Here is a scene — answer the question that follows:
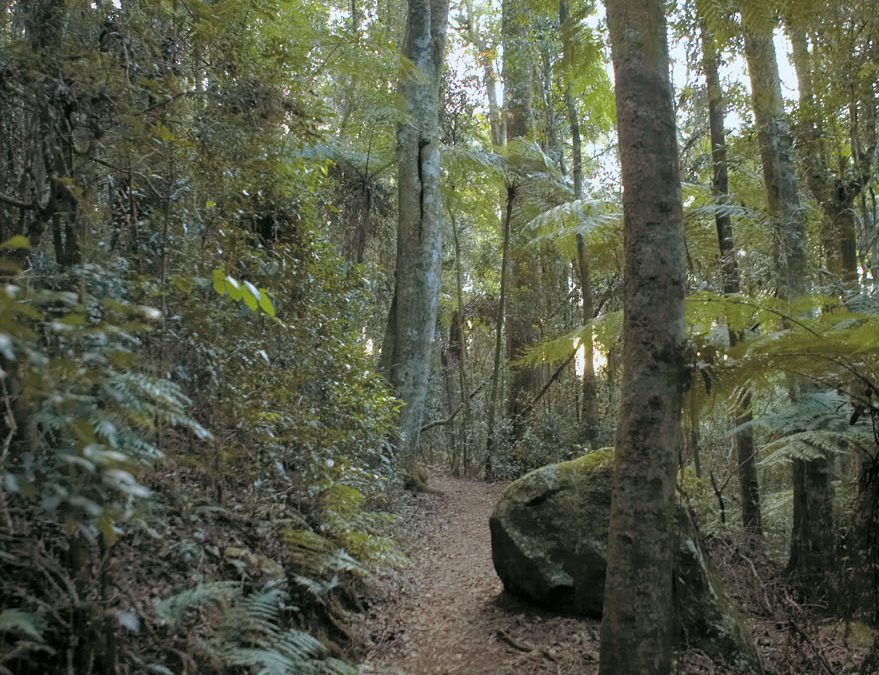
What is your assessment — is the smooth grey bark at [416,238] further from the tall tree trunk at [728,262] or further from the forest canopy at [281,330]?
the tall tree trunk at [728,262]

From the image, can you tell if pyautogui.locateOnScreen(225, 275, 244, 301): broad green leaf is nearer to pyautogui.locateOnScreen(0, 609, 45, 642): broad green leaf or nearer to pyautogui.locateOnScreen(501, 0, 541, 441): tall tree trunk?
pyautogui.locateOnScreen(0, 609, 45, 642): broad green leaf

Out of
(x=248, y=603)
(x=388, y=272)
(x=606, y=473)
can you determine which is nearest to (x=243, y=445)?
(x=248, y=603)

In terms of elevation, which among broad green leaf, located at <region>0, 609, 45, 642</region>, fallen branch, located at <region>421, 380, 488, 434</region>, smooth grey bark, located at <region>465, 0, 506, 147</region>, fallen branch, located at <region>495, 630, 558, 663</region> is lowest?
fallen branch, located at <region>495, 630, 558, 663</region>

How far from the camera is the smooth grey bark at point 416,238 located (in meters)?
8.88

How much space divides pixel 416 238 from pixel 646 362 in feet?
21.4

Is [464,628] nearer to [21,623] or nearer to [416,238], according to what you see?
[21,623]

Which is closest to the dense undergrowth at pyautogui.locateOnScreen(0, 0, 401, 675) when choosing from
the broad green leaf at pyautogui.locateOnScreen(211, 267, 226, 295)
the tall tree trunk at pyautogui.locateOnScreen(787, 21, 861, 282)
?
the broad green leaf at pyautogui.locateOnScreen(211, 267, 226, 295)

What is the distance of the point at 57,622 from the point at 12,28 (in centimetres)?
398

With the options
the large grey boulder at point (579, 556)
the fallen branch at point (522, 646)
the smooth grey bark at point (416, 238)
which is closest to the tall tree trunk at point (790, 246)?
the large grey boulder at point (579, 556)

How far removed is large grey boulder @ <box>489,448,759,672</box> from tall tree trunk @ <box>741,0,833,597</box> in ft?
5.12

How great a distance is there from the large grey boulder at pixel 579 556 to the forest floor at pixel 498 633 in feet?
0.49

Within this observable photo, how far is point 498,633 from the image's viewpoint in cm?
462

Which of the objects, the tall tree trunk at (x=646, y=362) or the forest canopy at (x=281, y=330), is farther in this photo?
the tall tree trunk at (x=646, y=362)

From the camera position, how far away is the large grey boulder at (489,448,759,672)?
418 centimetres
